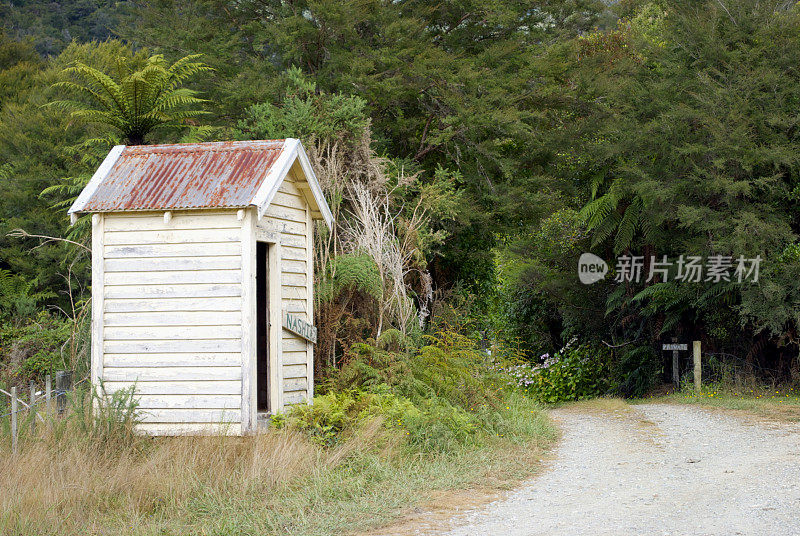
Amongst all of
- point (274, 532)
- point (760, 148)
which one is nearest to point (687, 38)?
point (760, 148)

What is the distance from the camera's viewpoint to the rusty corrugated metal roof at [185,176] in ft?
27.4

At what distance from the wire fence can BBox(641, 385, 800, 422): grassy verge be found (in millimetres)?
9371

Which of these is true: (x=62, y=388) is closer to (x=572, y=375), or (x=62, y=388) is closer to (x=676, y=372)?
(x=676, y=372)

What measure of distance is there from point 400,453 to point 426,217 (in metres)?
6.75

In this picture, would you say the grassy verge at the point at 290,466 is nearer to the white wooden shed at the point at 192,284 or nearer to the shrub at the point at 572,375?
the white wooden shed at the point at 192,284

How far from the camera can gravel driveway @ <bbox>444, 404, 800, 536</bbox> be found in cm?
573

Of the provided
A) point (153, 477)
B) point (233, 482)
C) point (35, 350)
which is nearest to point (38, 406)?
point (153, 477)

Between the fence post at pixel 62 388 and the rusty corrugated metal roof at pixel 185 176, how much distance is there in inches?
71.4

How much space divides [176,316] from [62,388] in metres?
1.46

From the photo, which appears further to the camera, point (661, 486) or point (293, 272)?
point (293, 272)

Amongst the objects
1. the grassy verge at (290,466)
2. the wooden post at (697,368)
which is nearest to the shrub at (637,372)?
the wooden post at (697,368)

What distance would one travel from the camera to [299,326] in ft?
30.0

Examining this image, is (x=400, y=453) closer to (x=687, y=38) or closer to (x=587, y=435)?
(x=587, y=435)

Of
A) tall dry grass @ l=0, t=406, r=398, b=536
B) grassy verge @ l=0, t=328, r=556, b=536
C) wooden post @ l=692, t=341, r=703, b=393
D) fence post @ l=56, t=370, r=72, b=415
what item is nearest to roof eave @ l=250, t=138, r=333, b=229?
grassy verge @ l=0, t=328, r=556, b=536
